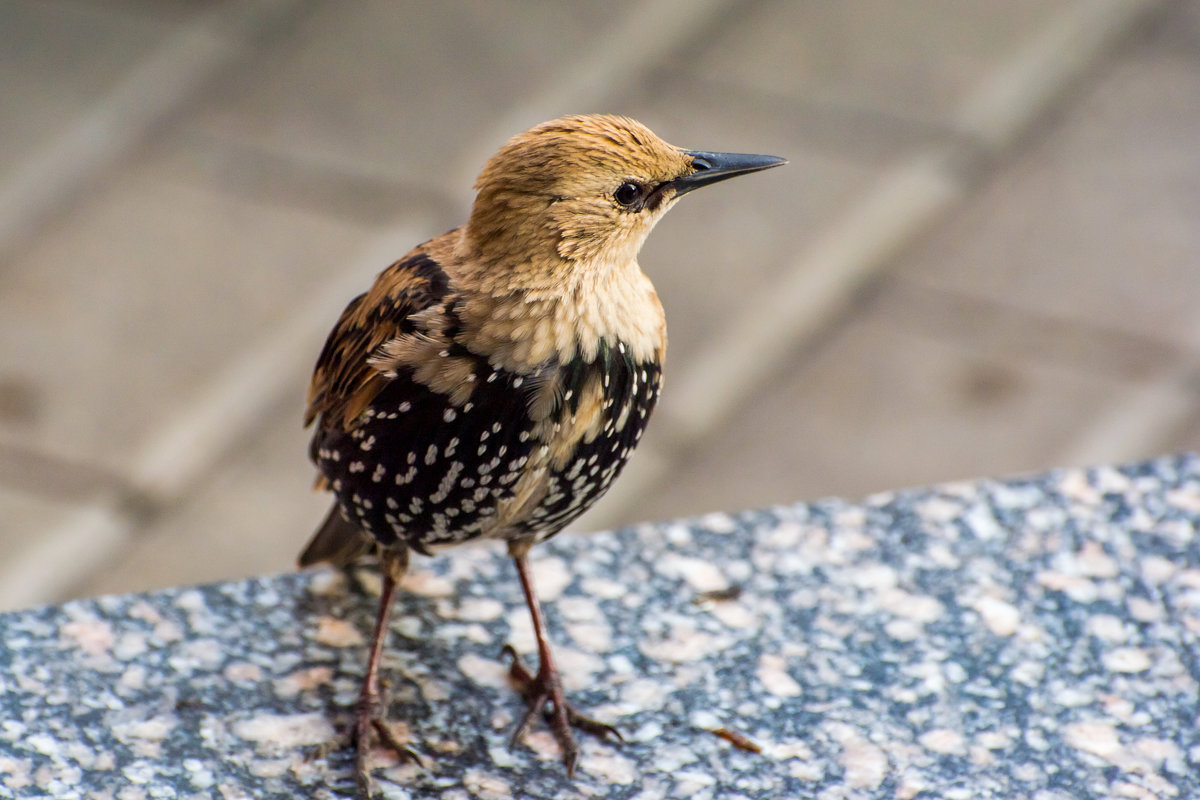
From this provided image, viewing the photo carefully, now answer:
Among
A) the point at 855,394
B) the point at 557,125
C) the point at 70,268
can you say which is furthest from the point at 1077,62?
the point at 557,125

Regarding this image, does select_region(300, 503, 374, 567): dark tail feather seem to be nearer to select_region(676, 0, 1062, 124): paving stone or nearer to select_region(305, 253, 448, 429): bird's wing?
select_region(305, 253, 448, 429): bird's wing

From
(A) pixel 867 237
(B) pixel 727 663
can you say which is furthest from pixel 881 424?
(B) pixel 727 663

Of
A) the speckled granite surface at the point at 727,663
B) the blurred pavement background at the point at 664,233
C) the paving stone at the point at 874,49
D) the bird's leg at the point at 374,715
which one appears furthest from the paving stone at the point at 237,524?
the paving stone at the point at 874,49

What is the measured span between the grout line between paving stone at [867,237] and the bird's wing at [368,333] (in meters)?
2.44

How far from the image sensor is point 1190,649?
2.47m

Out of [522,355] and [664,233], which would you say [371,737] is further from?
[664,233]

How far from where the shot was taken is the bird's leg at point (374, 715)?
224 centimetres

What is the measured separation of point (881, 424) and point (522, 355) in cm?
321

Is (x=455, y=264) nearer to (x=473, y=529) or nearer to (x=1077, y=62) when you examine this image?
(x=473, y=529)

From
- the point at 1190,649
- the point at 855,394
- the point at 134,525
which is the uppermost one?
the point at 855,394

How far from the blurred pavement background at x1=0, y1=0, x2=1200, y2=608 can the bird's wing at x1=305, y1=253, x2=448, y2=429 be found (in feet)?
7.64

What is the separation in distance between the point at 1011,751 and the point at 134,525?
3253 mm

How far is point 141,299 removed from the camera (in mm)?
5562

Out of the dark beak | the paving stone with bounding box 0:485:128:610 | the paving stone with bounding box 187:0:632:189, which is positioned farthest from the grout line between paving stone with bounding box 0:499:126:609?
Result: the dark beak
